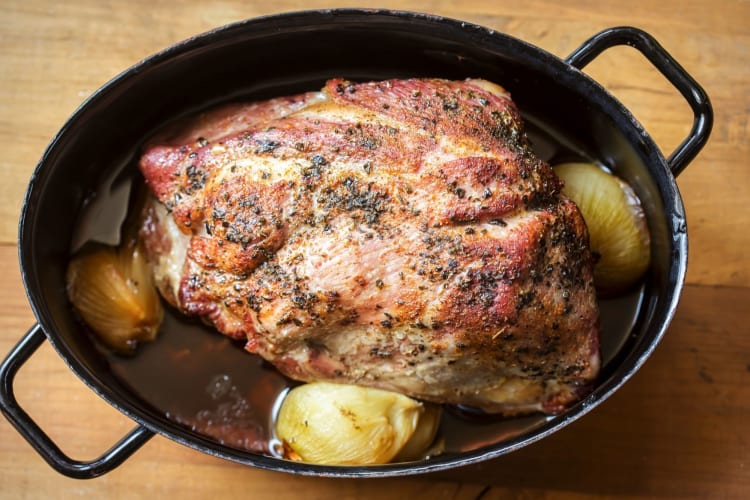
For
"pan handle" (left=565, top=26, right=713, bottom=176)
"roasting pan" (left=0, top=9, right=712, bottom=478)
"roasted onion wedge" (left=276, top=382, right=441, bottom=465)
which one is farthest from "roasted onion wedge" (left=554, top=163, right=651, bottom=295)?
"roasted onion wedge" (left=276, top=382, right=441, bottom=465)

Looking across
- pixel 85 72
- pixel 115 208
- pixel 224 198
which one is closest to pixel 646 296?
pixel 224 198

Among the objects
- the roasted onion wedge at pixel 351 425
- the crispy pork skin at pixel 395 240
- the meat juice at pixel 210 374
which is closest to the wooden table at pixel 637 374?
the meat juice at pixel 210 374

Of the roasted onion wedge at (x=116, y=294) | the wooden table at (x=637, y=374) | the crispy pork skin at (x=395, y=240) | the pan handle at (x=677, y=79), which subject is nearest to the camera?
the crispy pork skin at (x=395, y=240)

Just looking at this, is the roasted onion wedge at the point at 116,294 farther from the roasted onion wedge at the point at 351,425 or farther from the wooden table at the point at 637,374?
the roasted onion wedge at the point at 351,425

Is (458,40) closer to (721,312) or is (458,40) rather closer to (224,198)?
(224,198)

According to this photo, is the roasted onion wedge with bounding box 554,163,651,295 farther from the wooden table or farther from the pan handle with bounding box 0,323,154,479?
the pan handle with bounding box 0,323,154,479

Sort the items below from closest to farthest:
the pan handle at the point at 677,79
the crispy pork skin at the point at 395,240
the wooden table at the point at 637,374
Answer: the crispy pork skin at the point at 395,240 < the pan handle at the point at 677,79 < the wooden table at the point at 637,374
